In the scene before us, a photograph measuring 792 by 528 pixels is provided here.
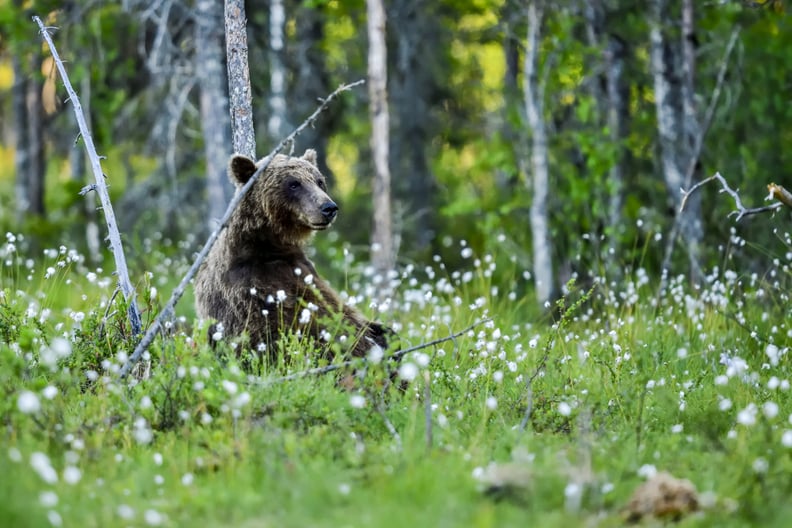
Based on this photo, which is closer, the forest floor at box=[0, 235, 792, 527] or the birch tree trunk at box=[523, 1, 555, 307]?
the forest floor at box=[0, 235, 792, 527]

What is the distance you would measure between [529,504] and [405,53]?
13175mm

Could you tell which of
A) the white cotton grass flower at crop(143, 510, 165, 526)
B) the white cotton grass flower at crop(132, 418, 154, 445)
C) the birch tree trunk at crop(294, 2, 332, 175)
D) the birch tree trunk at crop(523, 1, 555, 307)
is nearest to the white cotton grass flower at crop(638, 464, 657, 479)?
the white cotton grass flower at crop(143, 510, 165, 526)

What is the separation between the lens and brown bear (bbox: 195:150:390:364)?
7.28m

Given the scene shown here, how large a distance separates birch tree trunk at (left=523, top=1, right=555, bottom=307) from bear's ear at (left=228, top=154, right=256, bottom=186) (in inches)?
229

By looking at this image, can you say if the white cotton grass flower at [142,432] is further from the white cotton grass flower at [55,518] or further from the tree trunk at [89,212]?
the tree trunk at [89,212]

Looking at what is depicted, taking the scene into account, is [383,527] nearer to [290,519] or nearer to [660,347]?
[290,519]

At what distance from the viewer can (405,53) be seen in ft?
55.6

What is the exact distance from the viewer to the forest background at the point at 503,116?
12.4 meters

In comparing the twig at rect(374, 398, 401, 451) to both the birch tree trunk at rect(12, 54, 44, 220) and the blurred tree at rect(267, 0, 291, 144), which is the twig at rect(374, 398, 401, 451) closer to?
the blurred tree at rect(267, 0, 291, 144)

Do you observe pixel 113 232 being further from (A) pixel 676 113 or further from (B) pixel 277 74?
(A) pixel 676 113

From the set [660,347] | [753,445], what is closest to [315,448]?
[753,445]

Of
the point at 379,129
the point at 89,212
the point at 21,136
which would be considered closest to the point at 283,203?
the point at 379,129

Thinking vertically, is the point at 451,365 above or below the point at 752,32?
below

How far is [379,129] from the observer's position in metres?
11.9
